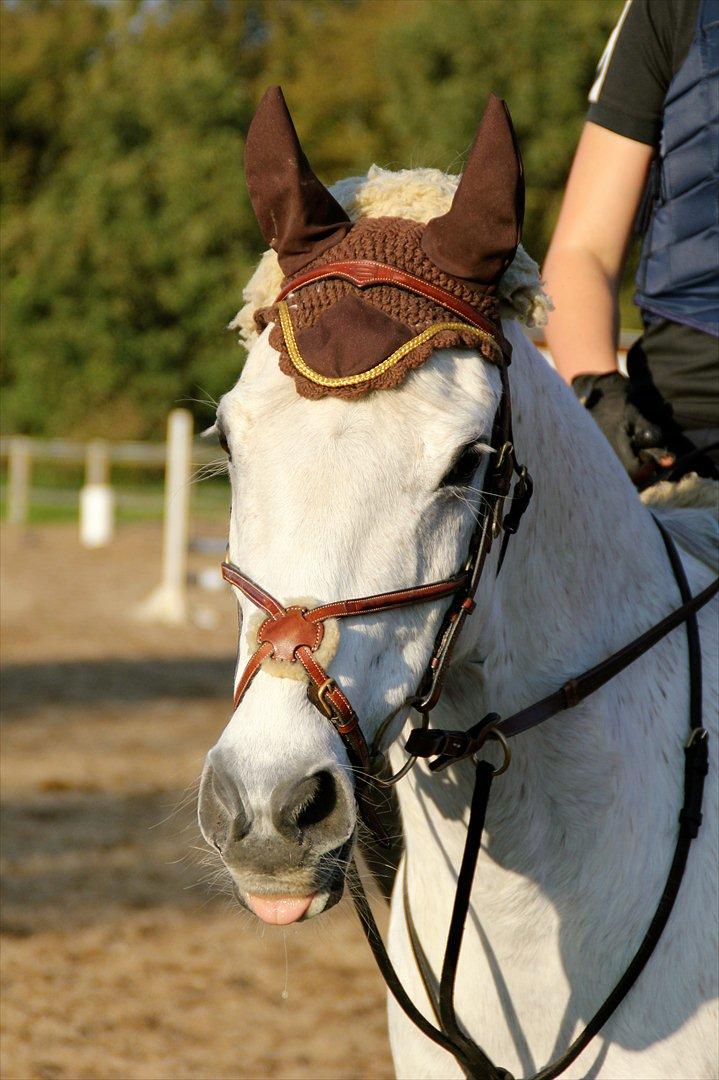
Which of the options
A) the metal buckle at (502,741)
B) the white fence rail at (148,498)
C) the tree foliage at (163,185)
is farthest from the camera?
the tree foliage at (163,185)

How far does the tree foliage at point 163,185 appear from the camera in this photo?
3061 centimetres

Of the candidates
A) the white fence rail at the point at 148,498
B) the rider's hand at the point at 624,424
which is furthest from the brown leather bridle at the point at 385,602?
the rider's hand at the point at 624,424

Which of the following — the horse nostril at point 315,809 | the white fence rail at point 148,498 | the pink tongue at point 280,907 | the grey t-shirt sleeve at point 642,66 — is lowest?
the white fence rail at point 148,498

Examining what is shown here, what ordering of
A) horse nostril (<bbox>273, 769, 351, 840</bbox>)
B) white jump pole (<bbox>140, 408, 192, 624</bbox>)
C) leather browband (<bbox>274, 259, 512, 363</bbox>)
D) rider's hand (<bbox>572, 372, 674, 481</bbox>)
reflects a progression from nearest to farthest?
horse nostril (<bbox>273, 769, 351, 840</bbox>) < leather browband (<bbox>274, 259, 512, 363</bbox>) < rider's hand (<bbox>572, 372, 674, 481</bbox>) < white jump pole (<bbox>140, 408, 192, 624</bbox>)

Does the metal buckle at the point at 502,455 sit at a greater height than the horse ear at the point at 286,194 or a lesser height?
lesser

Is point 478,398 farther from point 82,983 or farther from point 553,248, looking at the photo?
point 82,983

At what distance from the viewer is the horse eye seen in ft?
6.11

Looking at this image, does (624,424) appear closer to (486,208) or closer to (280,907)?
(486,208)

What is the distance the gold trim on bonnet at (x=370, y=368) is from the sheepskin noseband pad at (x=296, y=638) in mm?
350

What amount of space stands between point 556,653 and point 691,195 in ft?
4.54

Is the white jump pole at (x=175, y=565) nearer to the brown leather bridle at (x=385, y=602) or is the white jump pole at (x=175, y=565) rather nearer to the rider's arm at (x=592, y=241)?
the rider's arm at (x=592, y=241)

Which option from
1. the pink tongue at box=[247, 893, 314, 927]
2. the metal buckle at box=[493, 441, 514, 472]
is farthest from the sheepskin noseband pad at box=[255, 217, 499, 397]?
the pink tongue at box=[247, 893, 314, 927]

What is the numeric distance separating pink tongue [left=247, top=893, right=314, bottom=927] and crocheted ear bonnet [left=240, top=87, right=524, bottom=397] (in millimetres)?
767

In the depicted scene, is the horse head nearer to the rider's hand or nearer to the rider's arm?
the rider's hand
